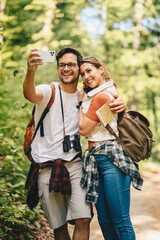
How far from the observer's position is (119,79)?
645 inches

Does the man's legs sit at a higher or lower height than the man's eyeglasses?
lower

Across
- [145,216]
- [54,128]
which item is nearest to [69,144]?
[54,128]

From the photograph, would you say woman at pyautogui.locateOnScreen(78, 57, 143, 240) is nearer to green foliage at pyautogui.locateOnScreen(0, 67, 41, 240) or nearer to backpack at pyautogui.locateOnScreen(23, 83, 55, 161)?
backpack at pyautogui.locateOnScreen(23, 83, 55, 161)

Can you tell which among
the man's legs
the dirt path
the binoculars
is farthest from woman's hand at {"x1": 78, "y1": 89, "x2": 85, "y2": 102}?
the dirt path

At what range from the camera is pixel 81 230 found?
274 centimetres

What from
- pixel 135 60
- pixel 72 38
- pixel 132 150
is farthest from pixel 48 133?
pixel 72 38

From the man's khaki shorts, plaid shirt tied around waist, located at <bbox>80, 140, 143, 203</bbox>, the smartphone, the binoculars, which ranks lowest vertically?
the man's khaki shorts

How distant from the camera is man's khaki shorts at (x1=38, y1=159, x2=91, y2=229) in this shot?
9.30 ft

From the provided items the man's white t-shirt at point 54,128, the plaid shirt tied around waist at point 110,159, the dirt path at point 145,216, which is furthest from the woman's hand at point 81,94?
the dirt path at point 145,216

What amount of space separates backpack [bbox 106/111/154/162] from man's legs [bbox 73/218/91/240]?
2.73 feet

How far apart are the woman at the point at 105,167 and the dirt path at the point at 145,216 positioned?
1782 mm

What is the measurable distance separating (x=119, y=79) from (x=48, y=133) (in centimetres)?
1393

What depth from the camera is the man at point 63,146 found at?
2.81 m

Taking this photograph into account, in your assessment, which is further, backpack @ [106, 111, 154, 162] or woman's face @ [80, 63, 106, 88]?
woman's face @ [80, 63, 106, 88]
